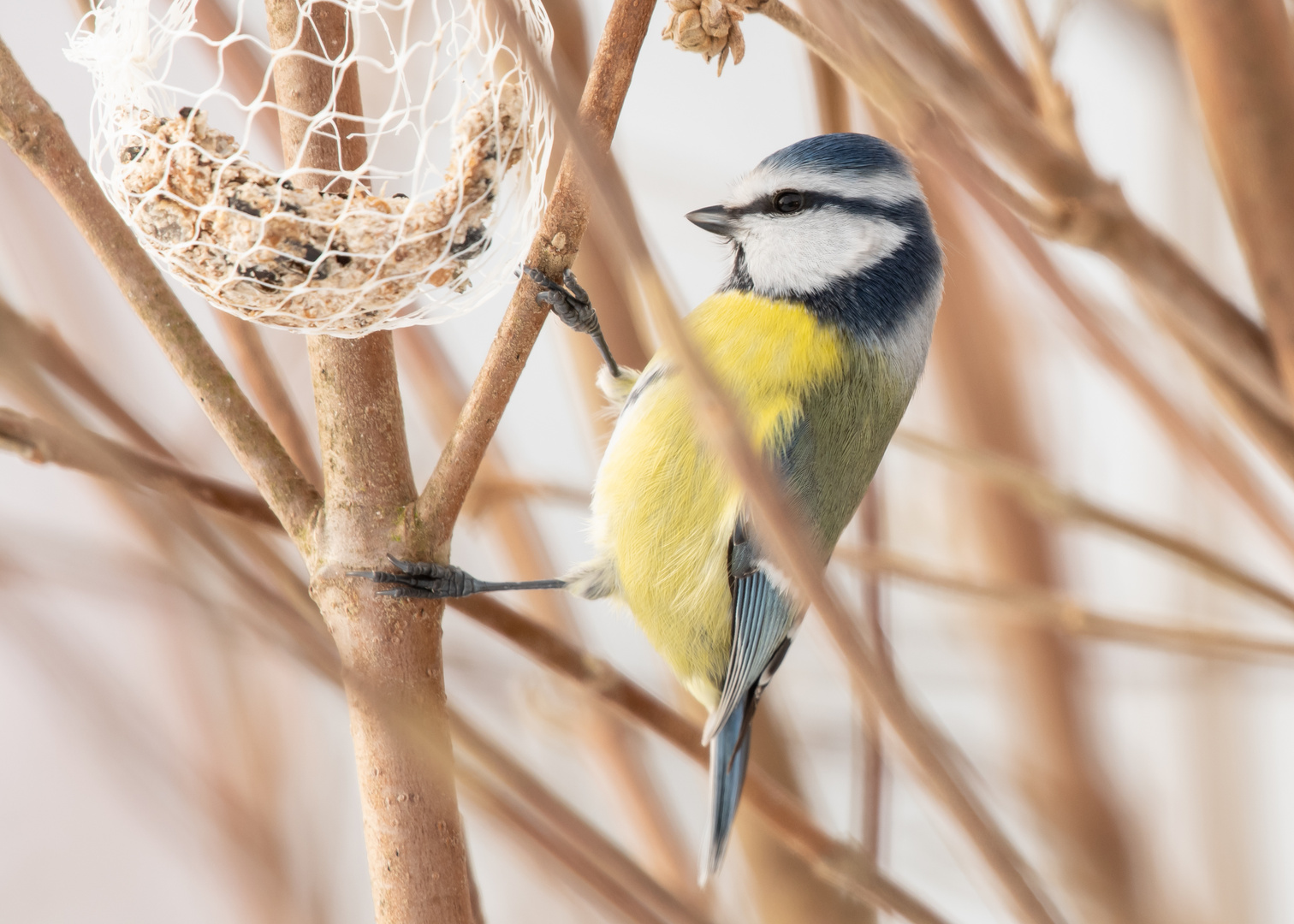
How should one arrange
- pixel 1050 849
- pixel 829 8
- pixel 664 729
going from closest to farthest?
pixel 829 8 < pixel 664 729 < pixel 1050 849

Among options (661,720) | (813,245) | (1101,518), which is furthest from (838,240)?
(661,720)

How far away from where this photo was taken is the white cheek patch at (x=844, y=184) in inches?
32.1

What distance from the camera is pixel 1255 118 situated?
438 millimetres

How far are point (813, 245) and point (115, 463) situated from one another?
0.59 metres

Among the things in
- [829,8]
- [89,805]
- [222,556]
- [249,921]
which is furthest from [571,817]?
[89,805]

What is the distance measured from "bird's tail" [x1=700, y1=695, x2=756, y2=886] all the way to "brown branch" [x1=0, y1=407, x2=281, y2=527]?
1.07 ft

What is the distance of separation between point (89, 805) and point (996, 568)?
38.4 inches

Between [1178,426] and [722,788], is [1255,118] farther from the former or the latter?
[722,788]

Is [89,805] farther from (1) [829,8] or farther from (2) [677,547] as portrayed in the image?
(1) [829,8]

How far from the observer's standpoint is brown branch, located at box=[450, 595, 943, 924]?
56cm

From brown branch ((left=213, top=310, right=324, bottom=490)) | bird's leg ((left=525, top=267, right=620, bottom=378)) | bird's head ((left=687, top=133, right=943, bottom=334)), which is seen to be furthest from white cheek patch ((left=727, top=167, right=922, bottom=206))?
brown branch ((left=213, top=310, right=324, bottom=490))

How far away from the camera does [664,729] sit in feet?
2.09

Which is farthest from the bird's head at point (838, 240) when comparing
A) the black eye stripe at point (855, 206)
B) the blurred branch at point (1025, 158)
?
the blurred branch at point (1025, 158)

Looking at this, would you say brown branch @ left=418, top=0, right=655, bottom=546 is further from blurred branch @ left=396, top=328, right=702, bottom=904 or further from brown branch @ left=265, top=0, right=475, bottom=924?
blurred branch @ left=396, top=328, right=702, bottom=904
